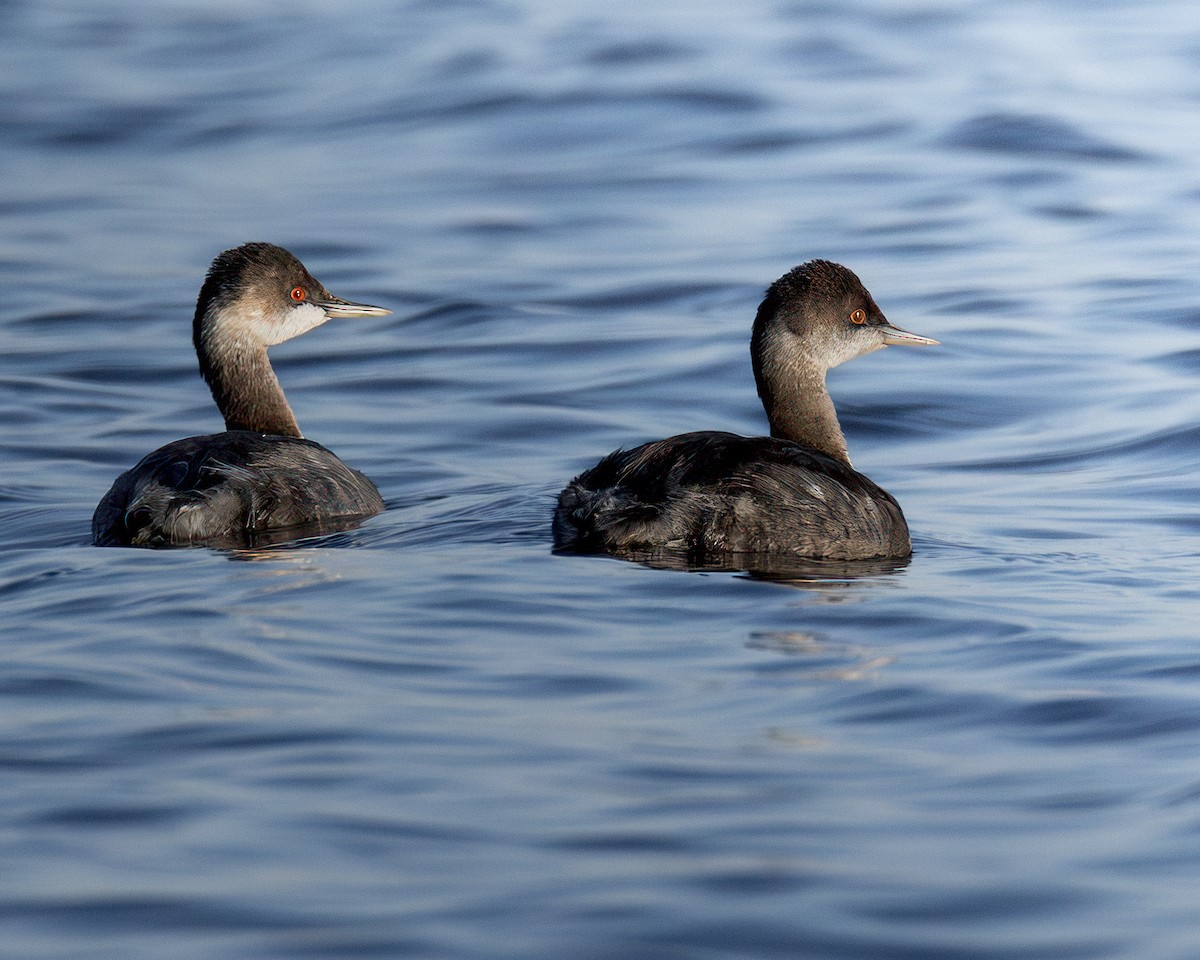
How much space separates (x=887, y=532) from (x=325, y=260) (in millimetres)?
8759

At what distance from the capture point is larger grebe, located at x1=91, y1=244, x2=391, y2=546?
8469mm

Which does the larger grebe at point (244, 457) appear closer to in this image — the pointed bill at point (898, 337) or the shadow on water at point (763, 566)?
the shadow on water at point (763, 566)

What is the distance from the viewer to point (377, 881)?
4945mm

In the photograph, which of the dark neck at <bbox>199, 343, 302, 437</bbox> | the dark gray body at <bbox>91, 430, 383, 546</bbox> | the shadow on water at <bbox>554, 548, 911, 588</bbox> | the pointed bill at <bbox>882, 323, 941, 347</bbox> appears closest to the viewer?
the shadow on water at <bbox>554, 548, 911, 588</bbox>

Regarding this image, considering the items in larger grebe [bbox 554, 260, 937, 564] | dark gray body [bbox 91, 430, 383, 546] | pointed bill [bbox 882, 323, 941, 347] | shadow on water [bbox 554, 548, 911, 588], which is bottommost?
shadow on water [bbox 554, 548, 911, 588]

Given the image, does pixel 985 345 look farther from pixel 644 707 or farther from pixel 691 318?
pixel 644 707

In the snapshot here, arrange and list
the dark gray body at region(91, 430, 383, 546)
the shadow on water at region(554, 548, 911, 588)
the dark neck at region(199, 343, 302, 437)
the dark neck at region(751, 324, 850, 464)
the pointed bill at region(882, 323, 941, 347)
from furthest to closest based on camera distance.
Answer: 1. the dark neck at region(199, 343, 302, 437)
2. the pointed bill at region(882, 323, 941, 347)
3. the dark neck at region(751, 324, 850, 464)
4. the dark gray body at region(91, 430, 383, 546)
5. the shadow on water at region(554, 548, 911, 588)

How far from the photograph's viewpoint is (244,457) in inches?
348

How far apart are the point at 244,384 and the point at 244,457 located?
1357 mm

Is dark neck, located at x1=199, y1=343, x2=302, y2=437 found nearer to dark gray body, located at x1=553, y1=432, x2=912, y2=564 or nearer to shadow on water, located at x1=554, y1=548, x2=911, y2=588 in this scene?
dark gray body, located at x1=553, y1=432, x2=912, y2=564

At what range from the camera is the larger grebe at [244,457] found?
27.8 feet

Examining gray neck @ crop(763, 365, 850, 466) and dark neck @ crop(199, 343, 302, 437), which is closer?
gray neck @ crop(763, 365, 850, 466)

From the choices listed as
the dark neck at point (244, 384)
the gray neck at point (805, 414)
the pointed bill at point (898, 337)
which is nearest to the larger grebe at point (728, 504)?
the gray neck at point (805, 414)

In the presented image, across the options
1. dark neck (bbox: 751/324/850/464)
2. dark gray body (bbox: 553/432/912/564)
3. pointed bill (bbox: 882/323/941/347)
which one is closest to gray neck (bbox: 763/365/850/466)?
dark neck (bbox: 751/324/850/464)
